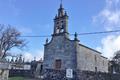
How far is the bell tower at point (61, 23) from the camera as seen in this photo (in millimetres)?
30916

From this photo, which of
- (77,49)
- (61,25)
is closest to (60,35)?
(61,25)

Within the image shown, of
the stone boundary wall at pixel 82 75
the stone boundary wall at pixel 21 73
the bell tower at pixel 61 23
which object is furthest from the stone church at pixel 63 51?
the stone boundary wall at pixel 21 73

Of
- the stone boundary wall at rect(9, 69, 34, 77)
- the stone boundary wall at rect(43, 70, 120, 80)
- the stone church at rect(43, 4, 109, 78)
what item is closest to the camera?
the stone boundary wall at rect(43, 70, 120, 80)

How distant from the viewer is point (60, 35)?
102 ft

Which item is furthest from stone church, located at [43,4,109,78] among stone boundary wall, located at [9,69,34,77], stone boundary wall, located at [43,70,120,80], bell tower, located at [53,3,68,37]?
stone boundary wall, located at [9,69,34,77]

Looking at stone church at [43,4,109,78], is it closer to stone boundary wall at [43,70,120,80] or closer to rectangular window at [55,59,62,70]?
rectangular window at [55,59,62,70]

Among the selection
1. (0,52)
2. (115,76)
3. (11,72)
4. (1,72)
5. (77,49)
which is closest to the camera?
(1,72)

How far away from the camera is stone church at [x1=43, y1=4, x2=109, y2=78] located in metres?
29.1

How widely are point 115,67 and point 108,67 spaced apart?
1.78 metres

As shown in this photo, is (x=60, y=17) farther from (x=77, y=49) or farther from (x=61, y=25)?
(x=77, y=49)

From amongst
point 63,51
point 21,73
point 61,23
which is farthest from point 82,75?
point 21,73

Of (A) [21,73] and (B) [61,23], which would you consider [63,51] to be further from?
(A) [21,73]

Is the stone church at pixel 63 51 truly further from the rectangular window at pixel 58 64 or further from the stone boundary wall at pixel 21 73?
the stone boundary wall at pixel 21 73

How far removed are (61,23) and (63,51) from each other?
5041 mm
